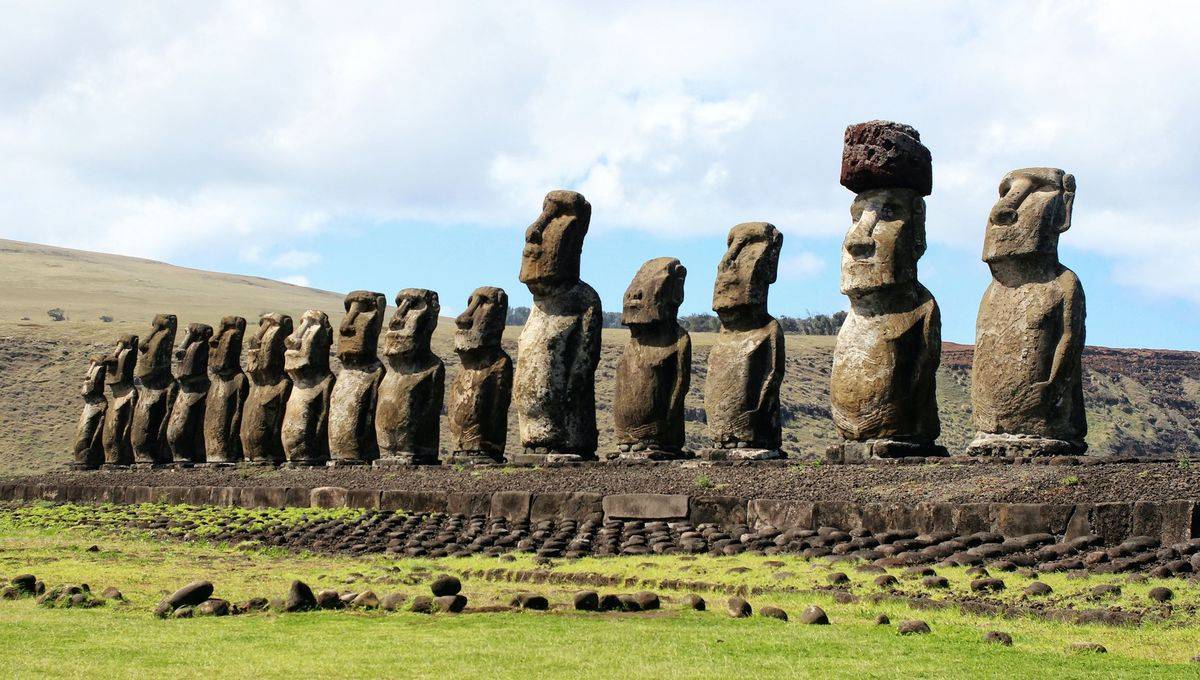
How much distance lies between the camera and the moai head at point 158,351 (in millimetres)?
26562

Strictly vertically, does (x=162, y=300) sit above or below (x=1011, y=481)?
above

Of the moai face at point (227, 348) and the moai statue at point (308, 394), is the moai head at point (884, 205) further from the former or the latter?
the moai face at point (227, 348)

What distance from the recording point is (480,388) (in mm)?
19047

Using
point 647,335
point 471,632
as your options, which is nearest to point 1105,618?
point 471,632

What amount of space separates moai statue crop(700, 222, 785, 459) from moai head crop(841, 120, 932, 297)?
4.70 feet

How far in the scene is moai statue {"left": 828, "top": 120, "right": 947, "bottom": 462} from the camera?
47.8ft

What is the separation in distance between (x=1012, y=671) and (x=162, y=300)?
8807cm

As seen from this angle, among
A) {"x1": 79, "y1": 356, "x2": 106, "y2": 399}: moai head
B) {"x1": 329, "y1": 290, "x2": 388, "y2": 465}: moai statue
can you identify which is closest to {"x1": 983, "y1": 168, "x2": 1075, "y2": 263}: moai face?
{"x1": 329, "y1": 290, "x2": 388, "y2": 465}: moai statue

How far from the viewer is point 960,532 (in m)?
10.7

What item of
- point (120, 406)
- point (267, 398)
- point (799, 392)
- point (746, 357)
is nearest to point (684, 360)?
point (746, 357)

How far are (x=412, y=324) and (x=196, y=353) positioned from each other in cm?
684

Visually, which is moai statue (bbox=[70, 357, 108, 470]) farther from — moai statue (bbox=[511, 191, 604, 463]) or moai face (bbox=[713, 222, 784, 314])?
moai face (bbox=[713, 222, 784, 314])

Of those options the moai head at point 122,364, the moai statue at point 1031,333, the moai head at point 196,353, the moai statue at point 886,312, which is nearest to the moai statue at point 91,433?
the moai head at point 122,364

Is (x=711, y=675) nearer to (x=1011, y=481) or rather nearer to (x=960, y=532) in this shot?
(x=960, y=532)
